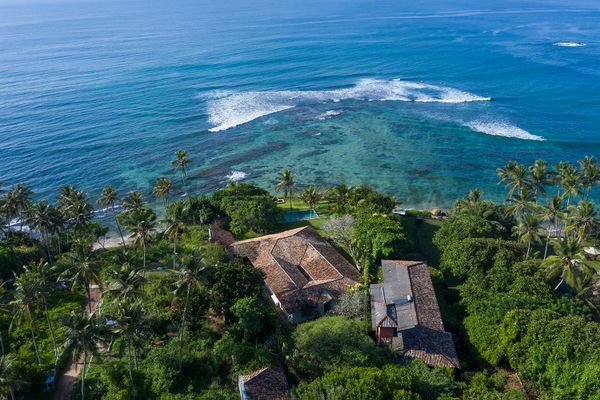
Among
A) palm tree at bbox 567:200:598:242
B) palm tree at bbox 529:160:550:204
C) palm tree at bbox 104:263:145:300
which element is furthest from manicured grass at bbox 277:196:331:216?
palm tree at bbox 104:263:145:300

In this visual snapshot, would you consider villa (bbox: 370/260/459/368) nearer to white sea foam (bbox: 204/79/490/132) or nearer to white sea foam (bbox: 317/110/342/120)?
white sea foam (bbox: 317/110/342/120)

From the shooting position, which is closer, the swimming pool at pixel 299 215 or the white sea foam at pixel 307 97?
the swimming pool at pixel 299 215

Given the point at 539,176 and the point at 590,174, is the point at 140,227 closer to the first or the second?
the point at 539,176

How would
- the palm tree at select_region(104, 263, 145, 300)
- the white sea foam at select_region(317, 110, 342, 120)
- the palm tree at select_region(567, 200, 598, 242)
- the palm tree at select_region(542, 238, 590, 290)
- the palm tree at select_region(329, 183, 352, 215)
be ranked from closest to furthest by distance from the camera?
the palm tree at select_region(104, 263, 145, 300) < the palm tree at select_region(542, 238, 590, 290) < the palm tree at select_region(567, 200, 598, 242) < the palm tree at select_region(329, 183, 352, 215) < the white sea foam at select_region(317, 110, 342, 120)

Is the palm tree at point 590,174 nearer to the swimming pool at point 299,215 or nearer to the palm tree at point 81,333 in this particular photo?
the swimming pool at point 299,215

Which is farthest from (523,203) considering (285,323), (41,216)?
(41,216)

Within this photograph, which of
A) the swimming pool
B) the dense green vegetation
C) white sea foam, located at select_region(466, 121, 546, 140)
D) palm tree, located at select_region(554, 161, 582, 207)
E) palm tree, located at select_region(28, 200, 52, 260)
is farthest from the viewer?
white sea foam, located at select_region(466, 121, 546, 140)

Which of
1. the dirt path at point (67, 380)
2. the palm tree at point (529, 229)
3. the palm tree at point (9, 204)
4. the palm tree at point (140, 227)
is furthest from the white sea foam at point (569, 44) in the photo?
the dirt path at point (67, 380)

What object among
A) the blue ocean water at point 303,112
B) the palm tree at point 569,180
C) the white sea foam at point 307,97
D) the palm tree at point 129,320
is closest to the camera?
the palm tree at point 129,320
